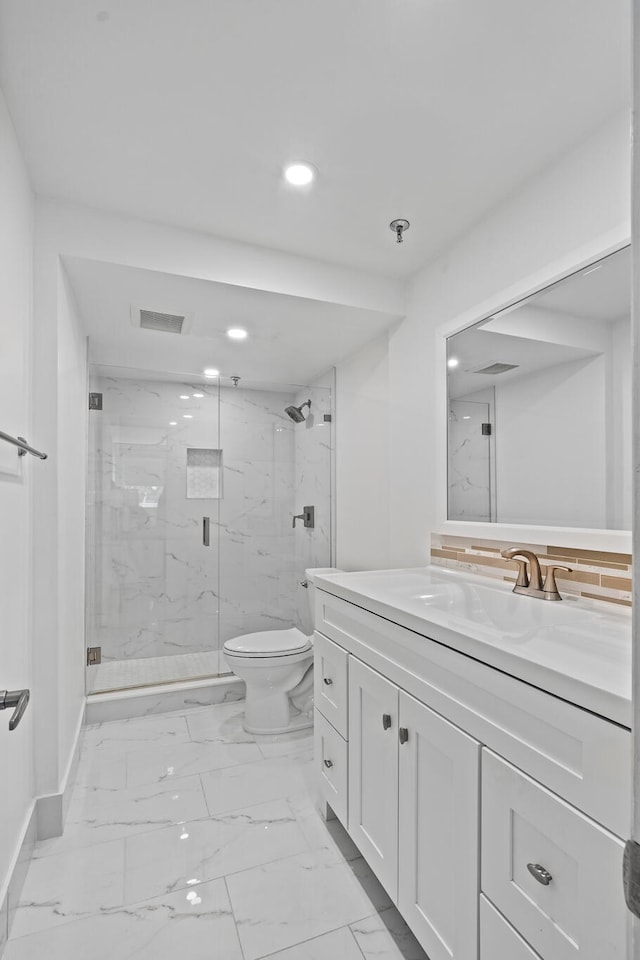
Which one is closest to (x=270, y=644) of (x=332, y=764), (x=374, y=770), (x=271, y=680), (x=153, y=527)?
(x=271, y=680)

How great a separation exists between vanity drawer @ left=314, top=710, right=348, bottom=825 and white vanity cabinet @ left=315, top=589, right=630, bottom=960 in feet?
0.22

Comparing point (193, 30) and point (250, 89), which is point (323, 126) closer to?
point (250, 89)

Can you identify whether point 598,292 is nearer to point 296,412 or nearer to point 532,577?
point 532,577

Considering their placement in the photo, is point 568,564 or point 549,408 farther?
point 549,408

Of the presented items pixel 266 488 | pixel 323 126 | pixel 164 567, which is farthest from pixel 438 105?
pixel 164 567

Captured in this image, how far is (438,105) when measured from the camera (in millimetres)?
1466

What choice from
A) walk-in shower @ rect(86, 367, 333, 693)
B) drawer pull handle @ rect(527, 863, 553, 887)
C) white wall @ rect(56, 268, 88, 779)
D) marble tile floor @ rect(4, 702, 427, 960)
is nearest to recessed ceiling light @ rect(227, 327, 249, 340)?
walk-in shower @ rect(86, 367, 333, 693)

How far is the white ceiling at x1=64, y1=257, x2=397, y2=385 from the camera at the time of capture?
215 centimetres

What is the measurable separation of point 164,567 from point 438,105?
288cm

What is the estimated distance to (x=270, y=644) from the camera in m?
2.79

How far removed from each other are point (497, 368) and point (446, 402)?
1.01ft

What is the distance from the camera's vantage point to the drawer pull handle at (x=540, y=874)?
0.86 m

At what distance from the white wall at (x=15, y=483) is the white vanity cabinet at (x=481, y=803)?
1.01 metres

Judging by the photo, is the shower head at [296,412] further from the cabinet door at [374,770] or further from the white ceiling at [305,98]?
the cabinet door at [374,770]
